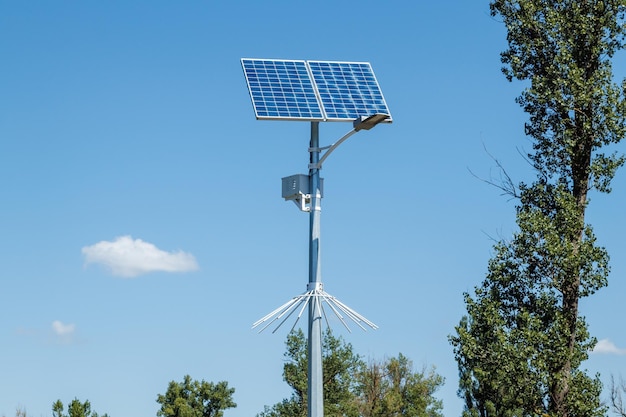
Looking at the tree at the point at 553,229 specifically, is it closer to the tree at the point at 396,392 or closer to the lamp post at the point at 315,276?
the lamp post at the point at 315,276

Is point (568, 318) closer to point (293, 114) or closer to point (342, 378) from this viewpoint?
point (293, 114)

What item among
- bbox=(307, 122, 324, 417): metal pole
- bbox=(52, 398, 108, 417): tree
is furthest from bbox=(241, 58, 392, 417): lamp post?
bbox=(52, 398, 108, 417): tree

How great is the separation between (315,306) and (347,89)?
3.87m

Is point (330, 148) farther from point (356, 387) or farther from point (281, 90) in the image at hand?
point (356, 387)

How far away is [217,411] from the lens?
4612 centimetres

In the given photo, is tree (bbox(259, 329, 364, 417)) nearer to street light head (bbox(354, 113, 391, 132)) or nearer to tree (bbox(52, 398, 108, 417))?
tree (bbox(52, 398, 108, 417))

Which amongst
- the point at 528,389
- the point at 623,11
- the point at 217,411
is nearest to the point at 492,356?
the point at 528,389

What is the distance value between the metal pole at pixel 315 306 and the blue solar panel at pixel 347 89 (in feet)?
4.09

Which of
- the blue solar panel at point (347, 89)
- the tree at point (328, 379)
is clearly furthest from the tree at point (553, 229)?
the tree at point (328, 379)

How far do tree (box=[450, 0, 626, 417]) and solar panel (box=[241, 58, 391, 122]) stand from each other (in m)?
3.69

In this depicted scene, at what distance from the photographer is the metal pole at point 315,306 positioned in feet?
43.1

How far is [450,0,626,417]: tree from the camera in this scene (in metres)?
17.1

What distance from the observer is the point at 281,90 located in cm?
1505

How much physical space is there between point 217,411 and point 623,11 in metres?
31.9
